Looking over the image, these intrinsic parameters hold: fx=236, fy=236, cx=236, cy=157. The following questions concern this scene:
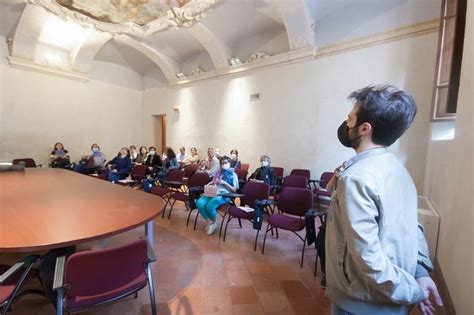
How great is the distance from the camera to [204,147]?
765cm

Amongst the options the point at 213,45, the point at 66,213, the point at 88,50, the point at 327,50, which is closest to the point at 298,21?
the point at 327,50

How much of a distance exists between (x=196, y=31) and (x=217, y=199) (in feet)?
15.6

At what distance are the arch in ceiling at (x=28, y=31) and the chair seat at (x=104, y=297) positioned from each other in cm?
695

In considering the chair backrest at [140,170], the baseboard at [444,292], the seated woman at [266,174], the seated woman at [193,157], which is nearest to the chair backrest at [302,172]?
the seated woman at [266,174]

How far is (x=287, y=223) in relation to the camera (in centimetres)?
273

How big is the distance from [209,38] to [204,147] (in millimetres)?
3172

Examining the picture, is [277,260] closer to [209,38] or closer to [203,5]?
[203,5]

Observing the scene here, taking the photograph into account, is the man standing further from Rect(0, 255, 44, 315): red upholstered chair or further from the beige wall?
Rect(0, 255, 44, 315): red upholstered chair

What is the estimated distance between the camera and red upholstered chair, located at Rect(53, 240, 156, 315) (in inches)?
49.0

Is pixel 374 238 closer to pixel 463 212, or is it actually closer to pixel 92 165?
pixel 463 212

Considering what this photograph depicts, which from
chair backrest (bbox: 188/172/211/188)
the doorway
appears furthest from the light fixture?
the doorway

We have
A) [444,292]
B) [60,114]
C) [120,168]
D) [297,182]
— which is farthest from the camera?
[60,114]

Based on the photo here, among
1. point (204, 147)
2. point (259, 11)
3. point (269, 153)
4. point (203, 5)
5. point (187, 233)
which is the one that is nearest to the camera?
point (187, 233)

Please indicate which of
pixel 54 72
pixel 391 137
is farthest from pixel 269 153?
pixel 54 72
